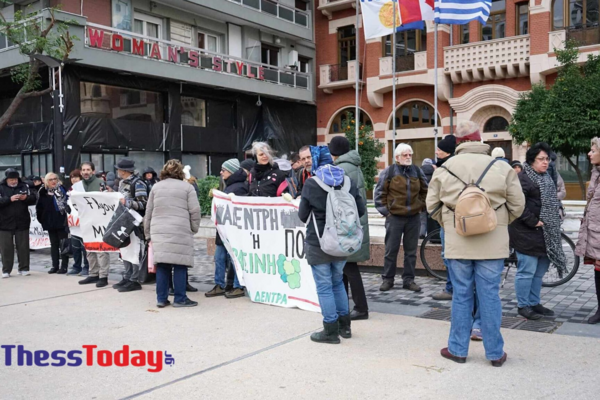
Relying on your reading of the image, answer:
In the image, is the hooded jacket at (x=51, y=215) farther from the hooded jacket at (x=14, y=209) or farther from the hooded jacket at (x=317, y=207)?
the hooded jacket at (x=317, y=207)

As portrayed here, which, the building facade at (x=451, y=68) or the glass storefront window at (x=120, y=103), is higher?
the building facade at (x=451, y=68)

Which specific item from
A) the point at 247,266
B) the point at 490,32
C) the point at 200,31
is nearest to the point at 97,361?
the point at 247,266

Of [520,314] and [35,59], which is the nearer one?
[520,314]

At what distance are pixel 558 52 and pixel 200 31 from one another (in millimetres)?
14765

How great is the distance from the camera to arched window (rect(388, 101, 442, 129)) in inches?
1135

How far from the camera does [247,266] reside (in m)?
7.45

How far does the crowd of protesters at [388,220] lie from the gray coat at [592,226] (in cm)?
1

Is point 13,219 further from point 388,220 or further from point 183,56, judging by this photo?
point 183,56

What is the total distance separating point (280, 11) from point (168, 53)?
25.6 feet

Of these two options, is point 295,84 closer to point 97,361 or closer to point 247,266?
point 247,266

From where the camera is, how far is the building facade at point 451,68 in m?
24.1

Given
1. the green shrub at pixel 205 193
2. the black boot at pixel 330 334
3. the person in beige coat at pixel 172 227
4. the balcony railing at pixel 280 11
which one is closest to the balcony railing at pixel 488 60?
the balcony railing at pixel 280 11

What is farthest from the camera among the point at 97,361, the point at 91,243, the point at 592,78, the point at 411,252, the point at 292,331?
the point at 592,78

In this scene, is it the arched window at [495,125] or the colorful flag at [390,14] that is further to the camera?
the arched window at [495,125]
